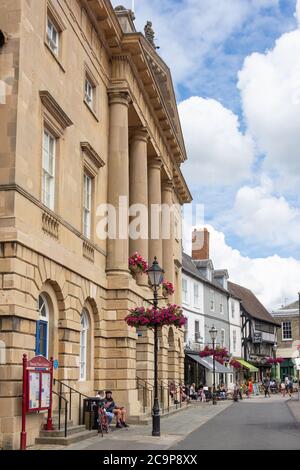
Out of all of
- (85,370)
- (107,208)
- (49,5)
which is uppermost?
(49,5)

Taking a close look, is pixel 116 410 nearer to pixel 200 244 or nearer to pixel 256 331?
pixel 200 244

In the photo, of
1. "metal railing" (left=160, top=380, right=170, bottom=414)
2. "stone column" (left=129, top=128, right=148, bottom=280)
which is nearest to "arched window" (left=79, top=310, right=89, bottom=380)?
"stone column" (left=129, top=128, right=148, bottom=280)

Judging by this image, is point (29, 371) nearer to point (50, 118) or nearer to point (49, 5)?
point (50, 118)

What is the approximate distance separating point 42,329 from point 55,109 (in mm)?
6082

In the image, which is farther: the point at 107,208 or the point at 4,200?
the point at 107,208

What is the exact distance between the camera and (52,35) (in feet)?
64.3

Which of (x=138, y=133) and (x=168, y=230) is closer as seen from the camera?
(x=138, y=133)

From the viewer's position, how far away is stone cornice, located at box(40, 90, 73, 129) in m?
17.6

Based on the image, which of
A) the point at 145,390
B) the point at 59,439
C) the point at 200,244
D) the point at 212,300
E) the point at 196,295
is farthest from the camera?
the point at 200,244

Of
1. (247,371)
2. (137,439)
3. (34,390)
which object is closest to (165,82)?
(137,439)

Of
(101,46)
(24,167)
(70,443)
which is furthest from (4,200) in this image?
(101,46)

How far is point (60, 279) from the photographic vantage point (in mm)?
18312

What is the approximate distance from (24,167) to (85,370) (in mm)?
8464

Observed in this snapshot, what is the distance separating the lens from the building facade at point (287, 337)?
3223 inches
